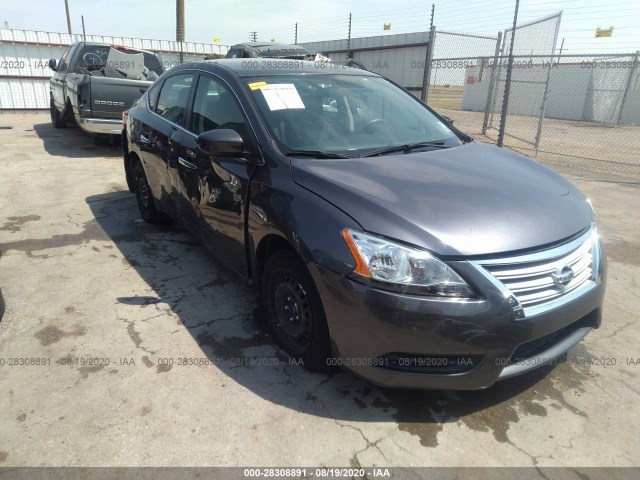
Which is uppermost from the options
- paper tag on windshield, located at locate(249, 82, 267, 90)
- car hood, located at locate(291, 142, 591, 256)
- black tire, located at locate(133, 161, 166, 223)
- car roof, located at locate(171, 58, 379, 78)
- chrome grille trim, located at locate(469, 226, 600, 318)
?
car roof, located at locate(171, 58, 379, 78)

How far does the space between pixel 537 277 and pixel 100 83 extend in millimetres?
7979

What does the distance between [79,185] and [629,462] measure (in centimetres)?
688

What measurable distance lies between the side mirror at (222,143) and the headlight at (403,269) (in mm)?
1071

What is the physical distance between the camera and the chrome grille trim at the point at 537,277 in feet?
6.76

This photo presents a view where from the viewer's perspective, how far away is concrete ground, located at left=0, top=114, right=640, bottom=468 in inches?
84.6

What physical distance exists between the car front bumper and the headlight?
0.14 ft

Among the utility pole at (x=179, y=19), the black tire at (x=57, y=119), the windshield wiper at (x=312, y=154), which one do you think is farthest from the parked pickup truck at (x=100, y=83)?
the utility pole at (x=179, y=19)

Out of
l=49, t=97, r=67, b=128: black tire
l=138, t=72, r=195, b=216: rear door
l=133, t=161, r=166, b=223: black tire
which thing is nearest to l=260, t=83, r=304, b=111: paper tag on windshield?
l=138, t=72, r=195, b=216: rear door

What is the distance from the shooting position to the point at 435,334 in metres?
2.04

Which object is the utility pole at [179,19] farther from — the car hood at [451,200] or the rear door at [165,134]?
the car hood at [451,200]

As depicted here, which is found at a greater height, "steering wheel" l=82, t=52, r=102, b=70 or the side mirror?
"steering wheel" l=82, t=52, r=102, b=70

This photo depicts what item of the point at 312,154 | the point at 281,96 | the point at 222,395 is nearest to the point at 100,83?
the point at 281,96

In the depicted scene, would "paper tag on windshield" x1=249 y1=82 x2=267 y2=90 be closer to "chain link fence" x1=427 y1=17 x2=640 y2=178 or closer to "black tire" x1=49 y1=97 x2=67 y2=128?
"chain link fence" x1=427 y1=17 x2=640 y2=178

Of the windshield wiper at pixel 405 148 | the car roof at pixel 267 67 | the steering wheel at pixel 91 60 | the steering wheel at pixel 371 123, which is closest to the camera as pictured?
the windshield wiper at pixel 405 148
